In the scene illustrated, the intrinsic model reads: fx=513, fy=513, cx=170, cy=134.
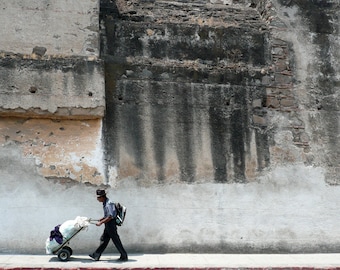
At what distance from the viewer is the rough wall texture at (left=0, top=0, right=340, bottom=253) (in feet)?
25.9

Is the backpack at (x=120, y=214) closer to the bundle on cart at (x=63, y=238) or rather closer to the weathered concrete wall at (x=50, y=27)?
the bundle on cart at (x=63, y=238)

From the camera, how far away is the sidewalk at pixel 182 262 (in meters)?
→ 6.62

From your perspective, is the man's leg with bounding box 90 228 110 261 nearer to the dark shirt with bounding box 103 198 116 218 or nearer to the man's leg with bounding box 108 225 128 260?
the man's leg with bounding box 108 225 128 260

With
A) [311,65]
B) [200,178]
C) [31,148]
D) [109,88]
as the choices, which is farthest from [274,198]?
[31,148]

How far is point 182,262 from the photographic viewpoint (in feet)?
23.3

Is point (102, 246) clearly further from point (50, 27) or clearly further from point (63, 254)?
point (50, 27)

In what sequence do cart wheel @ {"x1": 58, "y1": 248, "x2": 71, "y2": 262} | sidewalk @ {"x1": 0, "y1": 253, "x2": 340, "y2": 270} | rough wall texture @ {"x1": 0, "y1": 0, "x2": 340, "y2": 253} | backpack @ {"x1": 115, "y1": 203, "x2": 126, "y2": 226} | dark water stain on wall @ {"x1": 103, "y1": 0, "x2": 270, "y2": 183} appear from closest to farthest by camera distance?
sidewalk @ {"x1": 0, "y1": 253, "x2": 340, "y2": 270} → cart wheel @ {"x1": 58, "y1": 248, "x2": 71, "y2": 262} → backpack @ {"x1": 115, "y1": 203, "x2": 126, "y2": 226} → rough wall texture @ {"x1": 0, "y1": 0, "x2": 340, "y2": 253} → dark water stain on wall @ {"x1": 103, "y1": 0, "x2": 270, "y2": 183}

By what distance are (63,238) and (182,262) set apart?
1687mm

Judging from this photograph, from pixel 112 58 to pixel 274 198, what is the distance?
3560mm

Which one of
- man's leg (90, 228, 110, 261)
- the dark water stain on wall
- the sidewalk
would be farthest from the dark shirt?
the dark water stain on wall

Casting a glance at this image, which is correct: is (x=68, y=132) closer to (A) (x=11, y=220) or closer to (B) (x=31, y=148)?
(B) (x=31, y=148)

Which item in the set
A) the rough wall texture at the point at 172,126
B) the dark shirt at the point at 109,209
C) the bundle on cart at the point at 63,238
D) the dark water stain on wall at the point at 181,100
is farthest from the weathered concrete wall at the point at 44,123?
the dark shirt at the point at 109,209

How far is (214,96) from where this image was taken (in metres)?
8.73

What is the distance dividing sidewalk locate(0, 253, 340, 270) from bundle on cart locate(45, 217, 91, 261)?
12cm
